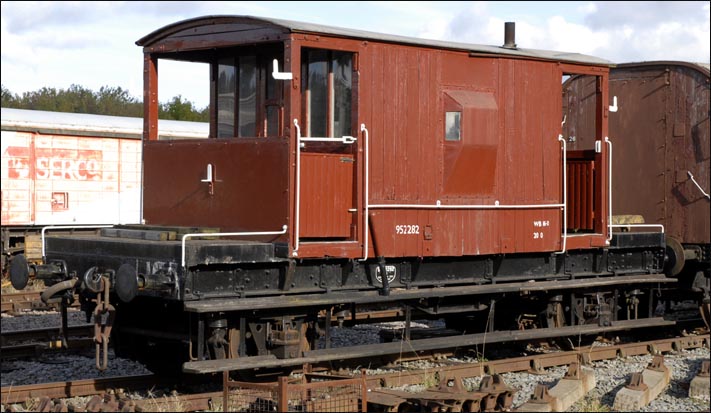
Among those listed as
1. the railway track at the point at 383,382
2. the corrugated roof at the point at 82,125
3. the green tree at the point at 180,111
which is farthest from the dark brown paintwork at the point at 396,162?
the green tree at the point at 180,111

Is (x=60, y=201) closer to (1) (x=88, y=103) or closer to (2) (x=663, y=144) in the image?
(2) (x=663, y=144)

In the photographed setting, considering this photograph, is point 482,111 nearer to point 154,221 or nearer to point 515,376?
point 515,376

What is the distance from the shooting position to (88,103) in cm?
4031

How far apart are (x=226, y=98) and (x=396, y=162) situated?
75.4 inches

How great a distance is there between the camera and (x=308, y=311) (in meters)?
9.57

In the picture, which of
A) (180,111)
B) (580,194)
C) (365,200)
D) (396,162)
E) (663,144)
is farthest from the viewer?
(180,111)

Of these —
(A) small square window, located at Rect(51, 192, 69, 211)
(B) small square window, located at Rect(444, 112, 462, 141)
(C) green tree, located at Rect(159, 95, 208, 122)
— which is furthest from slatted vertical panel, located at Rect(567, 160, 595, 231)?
(C) green tree, located at Rect(159, 95, 208, 122)

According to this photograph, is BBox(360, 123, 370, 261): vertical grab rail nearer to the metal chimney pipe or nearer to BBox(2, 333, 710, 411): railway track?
BBox(2, 333, 710, 411): railway track

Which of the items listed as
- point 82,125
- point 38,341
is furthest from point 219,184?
point 82,125

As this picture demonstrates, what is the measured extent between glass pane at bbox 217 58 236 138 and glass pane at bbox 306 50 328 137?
0.96 metres

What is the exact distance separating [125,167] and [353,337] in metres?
10.0

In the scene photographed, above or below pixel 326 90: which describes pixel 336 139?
below

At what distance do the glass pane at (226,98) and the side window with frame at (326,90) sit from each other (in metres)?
0.93

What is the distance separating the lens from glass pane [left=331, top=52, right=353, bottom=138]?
9.85 metres
